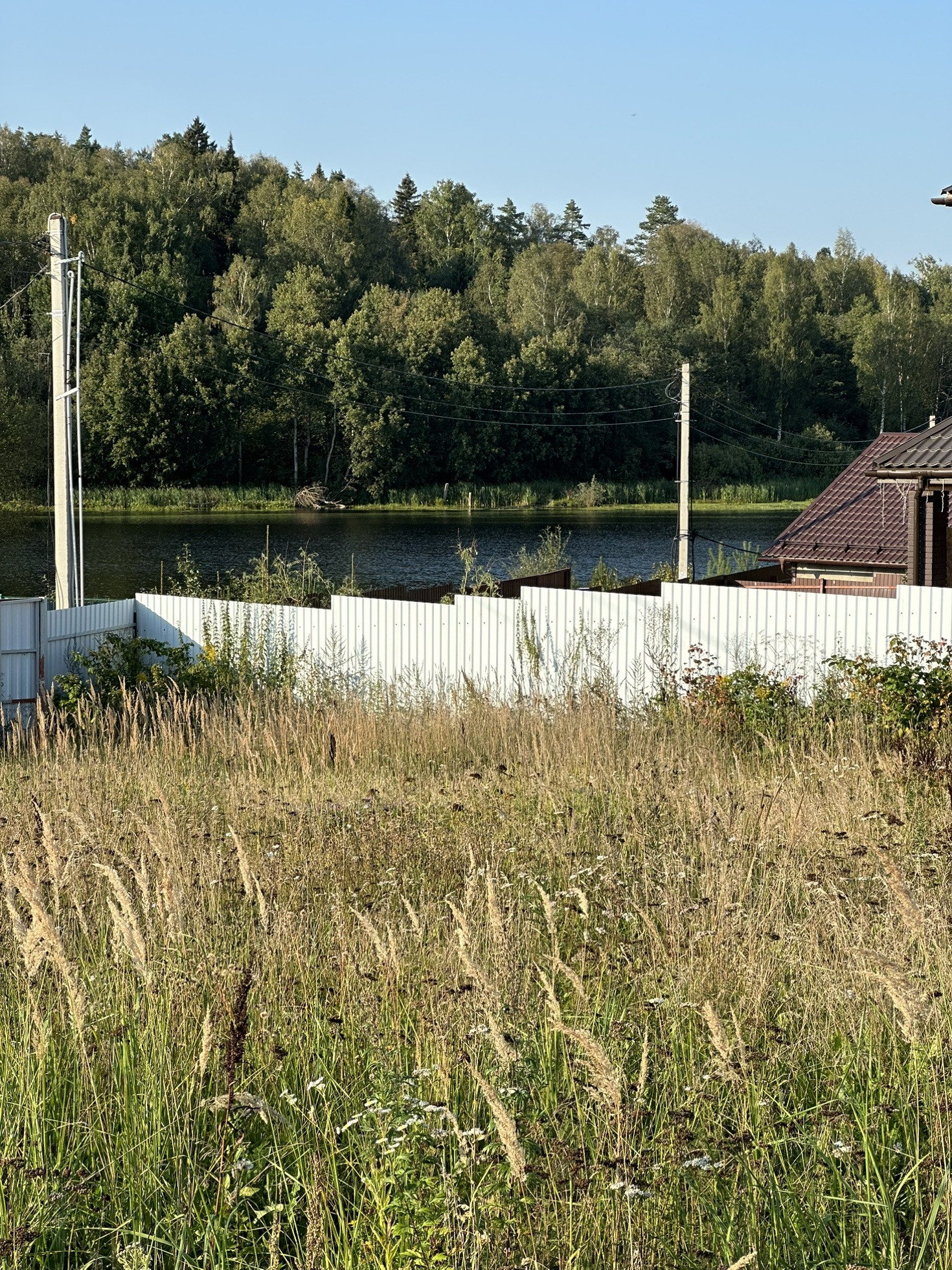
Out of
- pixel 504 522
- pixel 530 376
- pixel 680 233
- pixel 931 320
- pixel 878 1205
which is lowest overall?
pixel 878 1205

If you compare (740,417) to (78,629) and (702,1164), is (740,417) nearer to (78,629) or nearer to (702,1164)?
(78,629)

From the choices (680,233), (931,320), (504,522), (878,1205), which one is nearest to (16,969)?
(878,1205)

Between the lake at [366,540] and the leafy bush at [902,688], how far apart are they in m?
15.4

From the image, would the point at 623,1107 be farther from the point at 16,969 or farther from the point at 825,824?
the point at 825,824

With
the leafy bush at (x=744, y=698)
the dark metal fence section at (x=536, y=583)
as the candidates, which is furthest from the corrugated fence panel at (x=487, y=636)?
the leafy bush at (x=744, y=698)

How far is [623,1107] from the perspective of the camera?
259 centimetres

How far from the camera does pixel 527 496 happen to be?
67.3 meters

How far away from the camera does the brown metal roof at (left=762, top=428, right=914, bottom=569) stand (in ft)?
71.1

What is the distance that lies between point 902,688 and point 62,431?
976cm

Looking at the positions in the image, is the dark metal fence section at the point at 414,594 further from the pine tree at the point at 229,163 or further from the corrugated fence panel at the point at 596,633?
the pine tree at the point at 229,163

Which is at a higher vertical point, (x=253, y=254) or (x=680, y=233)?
(x=680, y=233)

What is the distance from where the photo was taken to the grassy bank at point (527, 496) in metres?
61.4

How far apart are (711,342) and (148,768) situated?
78.1m

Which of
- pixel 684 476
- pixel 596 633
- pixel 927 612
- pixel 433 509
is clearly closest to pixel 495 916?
pixel 927 612
